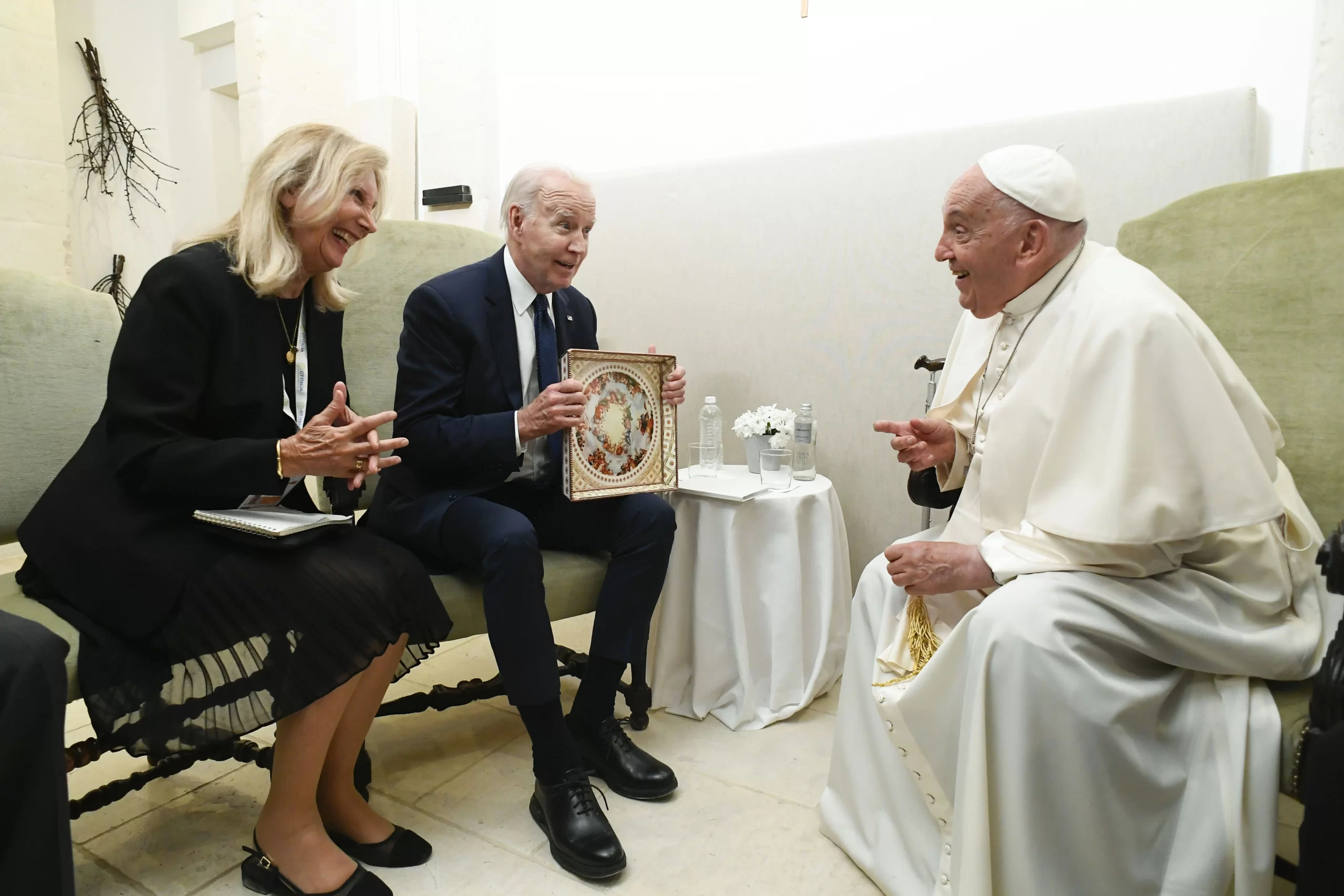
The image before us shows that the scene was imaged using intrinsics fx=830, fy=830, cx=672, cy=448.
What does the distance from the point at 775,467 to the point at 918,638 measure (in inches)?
45.2

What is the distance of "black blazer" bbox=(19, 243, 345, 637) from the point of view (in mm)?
1694

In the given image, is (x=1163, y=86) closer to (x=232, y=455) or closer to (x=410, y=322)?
(x=410, y=322)

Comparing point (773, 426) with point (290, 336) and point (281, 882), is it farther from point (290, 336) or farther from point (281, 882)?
point (281, 882)

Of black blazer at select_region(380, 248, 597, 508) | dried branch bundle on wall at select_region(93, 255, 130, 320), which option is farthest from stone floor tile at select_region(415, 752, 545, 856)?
dried branch bundle on wall at select_region(93, 255, 130, 320)

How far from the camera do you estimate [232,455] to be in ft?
5.72

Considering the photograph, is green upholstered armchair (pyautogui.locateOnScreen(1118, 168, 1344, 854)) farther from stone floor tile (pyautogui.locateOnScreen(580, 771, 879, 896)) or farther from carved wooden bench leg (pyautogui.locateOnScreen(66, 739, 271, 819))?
carved wooden bench leg (pyautogui.locateOnScreen(66, 739, 271, 819))

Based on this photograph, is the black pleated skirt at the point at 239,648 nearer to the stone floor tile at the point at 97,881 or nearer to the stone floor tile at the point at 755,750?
the stone floor tile at the point at 97,881

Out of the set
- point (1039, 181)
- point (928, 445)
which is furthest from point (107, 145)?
point (1039, 181)

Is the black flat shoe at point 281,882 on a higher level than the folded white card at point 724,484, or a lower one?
lower

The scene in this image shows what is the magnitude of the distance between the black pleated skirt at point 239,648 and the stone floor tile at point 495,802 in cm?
61

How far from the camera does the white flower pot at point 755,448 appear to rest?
116 inches

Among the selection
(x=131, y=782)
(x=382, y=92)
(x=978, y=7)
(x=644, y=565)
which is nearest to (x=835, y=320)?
(x=978, y=7)

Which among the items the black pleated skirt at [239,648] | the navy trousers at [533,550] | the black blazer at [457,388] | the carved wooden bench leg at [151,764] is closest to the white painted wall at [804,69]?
the black blazer at [457,388]

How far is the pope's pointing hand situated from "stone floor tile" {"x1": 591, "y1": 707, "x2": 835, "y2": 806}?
0.93 meters
